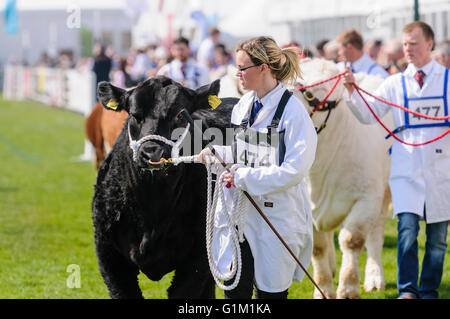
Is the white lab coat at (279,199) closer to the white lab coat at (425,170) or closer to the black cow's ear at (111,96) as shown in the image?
the black cow's ear at (111,96)

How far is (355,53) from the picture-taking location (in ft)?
31.0

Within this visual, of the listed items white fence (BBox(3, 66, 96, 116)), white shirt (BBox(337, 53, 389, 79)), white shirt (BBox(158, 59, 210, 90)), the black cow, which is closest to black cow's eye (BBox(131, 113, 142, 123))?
the black cow

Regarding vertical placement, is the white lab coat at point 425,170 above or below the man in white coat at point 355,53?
below

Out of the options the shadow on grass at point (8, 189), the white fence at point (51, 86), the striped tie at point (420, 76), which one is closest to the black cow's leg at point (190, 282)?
the striped tie at point (420, 76)

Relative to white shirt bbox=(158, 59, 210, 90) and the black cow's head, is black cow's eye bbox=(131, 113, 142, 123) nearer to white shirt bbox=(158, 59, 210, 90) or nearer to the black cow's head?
the black cow's head

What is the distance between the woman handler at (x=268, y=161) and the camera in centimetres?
422

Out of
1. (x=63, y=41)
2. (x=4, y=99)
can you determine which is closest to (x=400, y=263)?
(x=4, y=99)

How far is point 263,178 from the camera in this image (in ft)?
13.4

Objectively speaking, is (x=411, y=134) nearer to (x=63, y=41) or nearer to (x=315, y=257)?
(x=315, y=257)

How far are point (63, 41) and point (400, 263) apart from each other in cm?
5491

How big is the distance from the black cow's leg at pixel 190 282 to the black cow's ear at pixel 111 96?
3.97 ft

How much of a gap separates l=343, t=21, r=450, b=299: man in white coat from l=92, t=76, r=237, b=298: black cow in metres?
1.51

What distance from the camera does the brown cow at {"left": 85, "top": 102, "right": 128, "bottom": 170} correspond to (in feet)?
30.8
